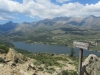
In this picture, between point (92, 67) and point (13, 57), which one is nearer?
point (92, 67)

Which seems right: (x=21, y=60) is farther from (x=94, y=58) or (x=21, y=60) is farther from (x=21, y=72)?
(x=94, y=58)

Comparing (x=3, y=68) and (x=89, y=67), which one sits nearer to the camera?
(x=89, y=67)

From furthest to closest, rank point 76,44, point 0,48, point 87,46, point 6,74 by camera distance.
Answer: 1. point 0,48
2. point 6,74
3. point 76,44
4. point 87,46

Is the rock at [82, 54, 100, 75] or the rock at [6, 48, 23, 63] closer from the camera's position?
the rock at [82, 54, 100, 75]

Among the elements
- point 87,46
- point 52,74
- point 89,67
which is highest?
point 87,46

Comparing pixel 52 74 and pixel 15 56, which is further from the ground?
pixel 15 56

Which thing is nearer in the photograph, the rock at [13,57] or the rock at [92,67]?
the rock at [92,67]

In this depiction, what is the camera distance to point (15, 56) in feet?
80.1

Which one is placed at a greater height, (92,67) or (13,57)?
(13,57)

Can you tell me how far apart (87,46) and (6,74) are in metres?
9.30

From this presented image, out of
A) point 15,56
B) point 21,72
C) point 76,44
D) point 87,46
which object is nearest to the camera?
point 87,46

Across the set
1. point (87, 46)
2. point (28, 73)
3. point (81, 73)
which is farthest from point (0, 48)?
point (87, 46)

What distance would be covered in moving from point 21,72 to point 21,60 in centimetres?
686

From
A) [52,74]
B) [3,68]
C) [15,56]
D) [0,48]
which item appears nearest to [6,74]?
[3,68]
